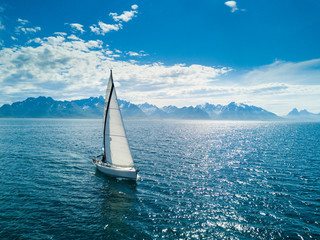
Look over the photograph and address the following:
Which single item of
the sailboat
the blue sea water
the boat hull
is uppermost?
the sailboat

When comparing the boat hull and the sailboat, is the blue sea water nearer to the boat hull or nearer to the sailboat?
the boat hull

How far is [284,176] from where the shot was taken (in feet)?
127

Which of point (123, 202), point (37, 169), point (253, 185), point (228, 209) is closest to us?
point (228, 209)

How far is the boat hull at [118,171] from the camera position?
113 ft

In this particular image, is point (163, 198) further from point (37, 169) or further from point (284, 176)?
point (37, 169)

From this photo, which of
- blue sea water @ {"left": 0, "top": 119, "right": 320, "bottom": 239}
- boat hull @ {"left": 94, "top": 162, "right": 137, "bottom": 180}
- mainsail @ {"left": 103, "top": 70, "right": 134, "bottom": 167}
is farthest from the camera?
boat hull @ {"left": 94, "top": 162, "right": 137, "bottom": 180}

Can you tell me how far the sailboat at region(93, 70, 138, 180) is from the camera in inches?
1347

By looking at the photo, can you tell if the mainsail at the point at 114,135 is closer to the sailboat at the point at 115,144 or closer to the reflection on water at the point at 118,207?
the sailboat at the point at 115,144

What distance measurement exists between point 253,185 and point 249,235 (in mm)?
16399

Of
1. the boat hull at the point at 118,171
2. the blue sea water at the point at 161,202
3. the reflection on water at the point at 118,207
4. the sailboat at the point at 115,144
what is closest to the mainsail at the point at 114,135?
the sailboat at the point at 115,144

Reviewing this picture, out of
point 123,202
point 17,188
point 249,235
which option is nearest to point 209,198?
point 249,235

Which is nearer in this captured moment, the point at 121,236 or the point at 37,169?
the point at 121,236

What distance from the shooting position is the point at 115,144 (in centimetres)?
3628

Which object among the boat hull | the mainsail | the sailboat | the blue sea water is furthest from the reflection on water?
the mainsail
